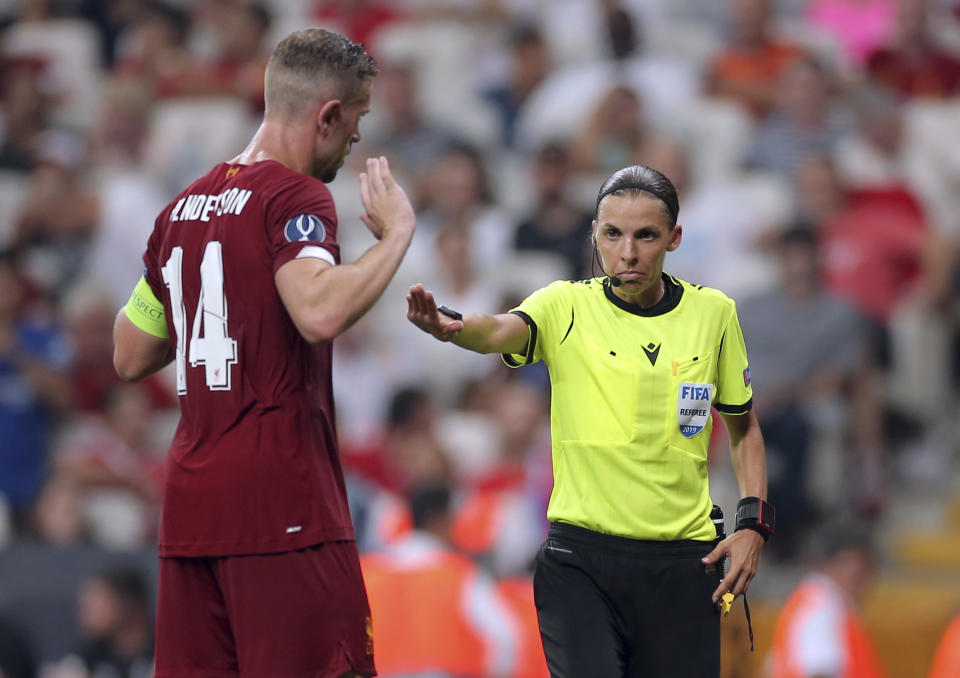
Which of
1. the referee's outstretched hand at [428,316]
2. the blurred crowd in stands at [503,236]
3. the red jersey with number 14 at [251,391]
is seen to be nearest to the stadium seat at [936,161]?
the blurred crowd in stands at [503,236]

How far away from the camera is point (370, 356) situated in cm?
1030

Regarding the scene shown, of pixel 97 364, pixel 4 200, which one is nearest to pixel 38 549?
pixel 97 364

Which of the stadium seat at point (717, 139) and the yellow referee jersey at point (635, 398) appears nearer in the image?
the yellow referee jersey at point (635, 398)

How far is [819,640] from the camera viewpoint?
7.44m

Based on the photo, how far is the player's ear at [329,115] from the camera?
4.12 meters

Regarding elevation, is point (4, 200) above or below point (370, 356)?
above

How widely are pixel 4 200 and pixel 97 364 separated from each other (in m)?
2.38

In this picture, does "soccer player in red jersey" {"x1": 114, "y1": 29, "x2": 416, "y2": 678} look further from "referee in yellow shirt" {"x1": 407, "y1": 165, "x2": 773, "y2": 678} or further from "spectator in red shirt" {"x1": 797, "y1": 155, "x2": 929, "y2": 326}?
"spectator in red shirt" {"x1": 797, "y1": 155, "x2": 929, "y2": 326}

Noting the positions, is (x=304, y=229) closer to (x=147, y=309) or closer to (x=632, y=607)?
(x=147, y=309)

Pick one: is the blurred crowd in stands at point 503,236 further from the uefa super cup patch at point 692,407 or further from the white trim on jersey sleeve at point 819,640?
the uefa super cup patch at point 692,407

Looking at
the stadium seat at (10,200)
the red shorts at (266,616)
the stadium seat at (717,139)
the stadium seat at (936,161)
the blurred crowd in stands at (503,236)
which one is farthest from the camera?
the stadium seat at (10,200)

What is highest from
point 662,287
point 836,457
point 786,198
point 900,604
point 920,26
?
point 920,26

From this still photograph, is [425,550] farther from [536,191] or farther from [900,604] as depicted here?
[536,191]

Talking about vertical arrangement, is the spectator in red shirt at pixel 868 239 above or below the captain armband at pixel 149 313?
above
